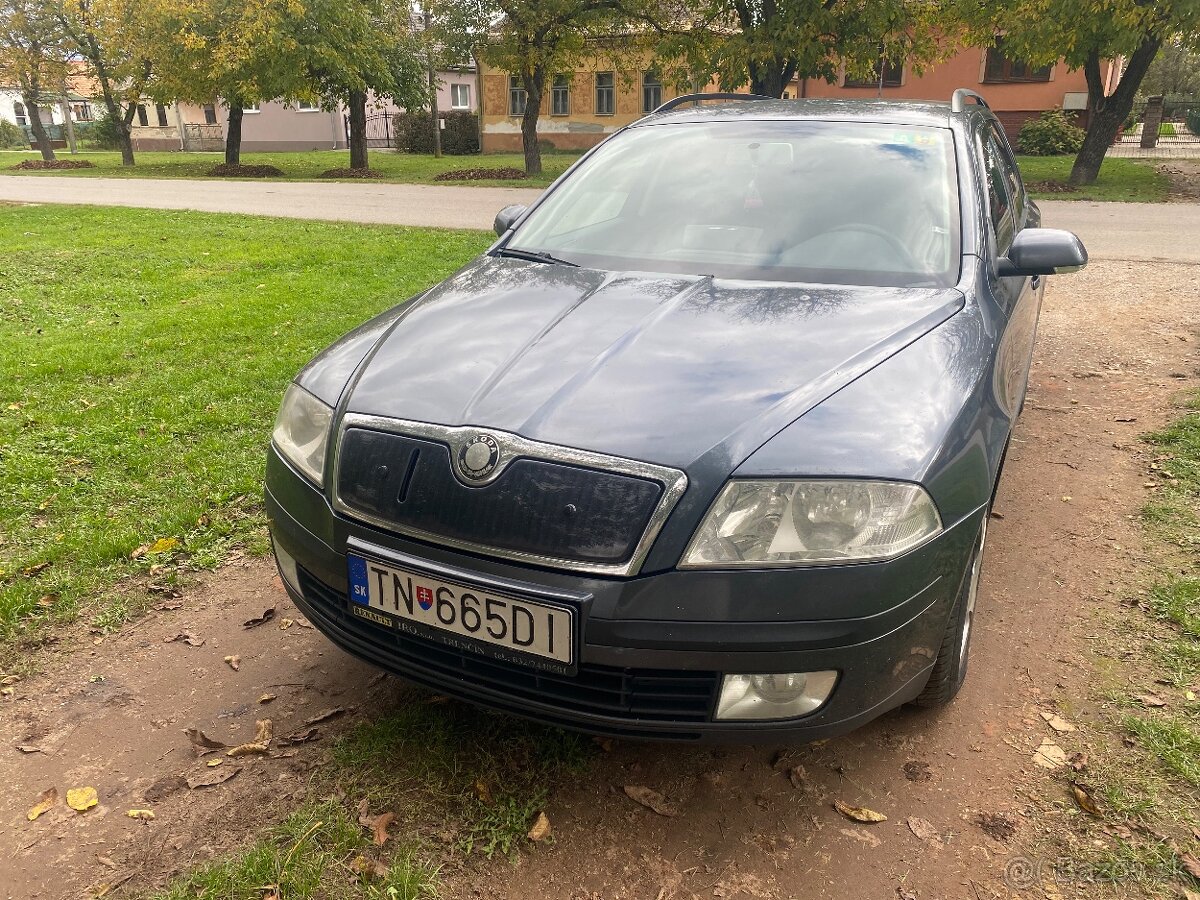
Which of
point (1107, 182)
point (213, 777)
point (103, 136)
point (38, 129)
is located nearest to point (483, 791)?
point (213, 777)

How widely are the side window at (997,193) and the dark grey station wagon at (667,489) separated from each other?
19.3 inches

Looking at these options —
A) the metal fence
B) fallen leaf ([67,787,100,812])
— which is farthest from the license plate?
the metal fence

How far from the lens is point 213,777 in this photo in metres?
2.33

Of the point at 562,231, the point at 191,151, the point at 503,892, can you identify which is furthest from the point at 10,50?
the point at 503,892

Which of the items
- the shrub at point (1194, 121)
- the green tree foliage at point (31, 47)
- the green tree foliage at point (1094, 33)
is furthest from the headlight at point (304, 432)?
the shrub at point (1194, 121)

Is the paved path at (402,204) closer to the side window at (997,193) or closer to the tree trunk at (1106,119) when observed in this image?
the tree trunk at (1106,119)

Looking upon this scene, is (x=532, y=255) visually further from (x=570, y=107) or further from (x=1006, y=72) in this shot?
(x=570, y=107)

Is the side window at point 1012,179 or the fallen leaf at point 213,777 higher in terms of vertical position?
the side window at point 1012,179

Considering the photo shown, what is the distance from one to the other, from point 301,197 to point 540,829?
1782 centimetres

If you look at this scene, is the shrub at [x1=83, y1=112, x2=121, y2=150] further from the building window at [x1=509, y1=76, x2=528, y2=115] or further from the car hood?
the car hood

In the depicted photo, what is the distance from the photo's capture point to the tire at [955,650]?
2.25 metres

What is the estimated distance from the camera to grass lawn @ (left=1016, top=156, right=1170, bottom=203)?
16184 mm

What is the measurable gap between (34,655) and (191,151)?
156ft

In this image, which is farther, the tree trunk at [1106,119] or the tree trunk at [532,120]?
the tree trunk at [532,120]
